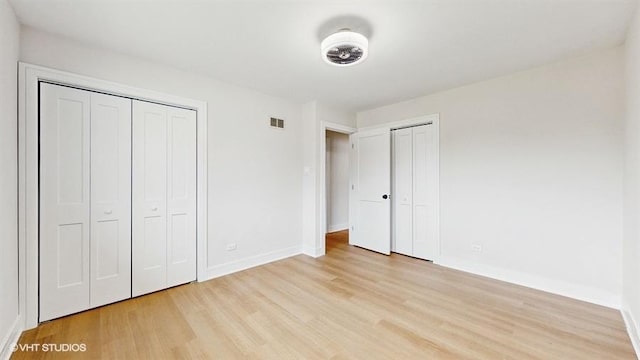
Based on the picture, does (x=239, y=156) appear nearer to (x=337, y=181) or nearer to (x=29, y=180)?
(x=29, y=180)

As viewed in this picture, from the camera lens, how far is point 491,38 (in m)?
2.21

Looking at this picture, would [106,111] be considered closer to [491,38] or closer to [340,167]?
[491,38]

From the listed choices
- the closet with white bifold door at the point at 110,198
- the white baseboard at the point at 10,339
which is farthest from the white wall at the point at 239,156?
the white baseboard at the point at 10,339

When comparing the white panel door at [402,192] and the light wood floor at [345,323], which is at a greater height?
the white panel door at [402,192]

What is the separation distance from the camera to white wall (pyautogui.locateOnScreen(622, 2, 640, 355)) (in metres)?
1.86

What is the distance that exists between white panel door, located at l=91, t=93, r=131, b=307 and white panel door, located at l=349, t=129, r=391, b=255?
10.8 ft

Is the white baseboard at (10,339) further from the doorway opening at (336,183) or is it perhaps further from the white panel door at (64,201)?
the doorway opening at (336,183)

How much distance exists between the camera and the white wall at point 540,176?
7.99ft

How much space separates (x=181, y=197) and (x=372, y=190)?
2.86 m

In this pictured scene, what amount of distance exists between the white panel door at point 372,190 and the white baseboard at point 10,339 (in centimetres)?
395

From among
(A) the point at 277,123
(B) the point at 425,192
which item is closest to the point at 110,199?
(A) the point at 277,123

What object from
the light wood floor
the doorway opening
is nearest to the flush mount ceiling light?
the light wood floor

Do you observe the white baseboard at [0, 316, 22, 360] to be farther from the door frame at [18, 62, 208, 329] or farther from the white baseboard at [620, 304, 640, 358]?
the white baseboard at [620, 304, 640, 358]

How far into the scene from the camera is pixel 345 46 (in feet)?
6.73
